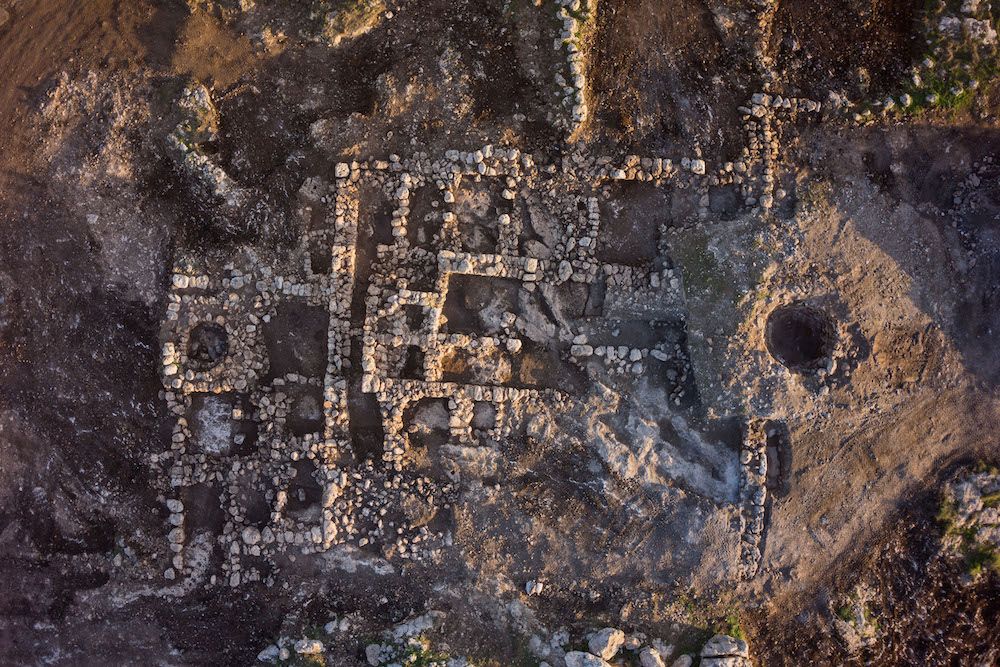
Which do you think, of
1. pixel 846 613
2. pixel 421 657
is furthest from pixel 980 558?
pixel 421 657

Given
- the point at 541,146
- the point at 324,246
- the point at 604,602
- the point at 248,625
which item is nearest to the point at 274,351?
the point at 324,246

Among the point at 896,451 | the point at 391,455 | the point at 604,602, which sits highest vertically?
the point at 896,451

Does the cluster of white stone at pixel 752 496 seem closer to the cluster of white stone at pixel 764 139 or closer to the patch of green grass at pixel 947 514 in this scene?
the patch of green grass at pixel 947 514

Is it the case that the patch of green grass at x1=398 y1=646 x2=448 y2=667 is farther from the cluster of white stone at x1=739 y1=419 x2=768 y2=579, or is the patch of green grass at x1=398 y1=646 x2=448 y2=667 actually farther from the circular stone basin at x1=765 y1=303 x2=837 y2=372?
the circular stone basin at x1=765 y1=303 x2=837 y2=372

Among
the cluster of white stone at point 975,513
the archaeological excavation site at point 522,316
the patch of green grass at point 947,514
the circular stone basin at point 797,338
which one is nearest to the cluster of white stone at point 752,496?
the archaeological excavation site at point 522,316

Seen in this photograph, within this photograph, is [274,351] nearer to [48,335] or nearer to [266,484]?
[266,484]

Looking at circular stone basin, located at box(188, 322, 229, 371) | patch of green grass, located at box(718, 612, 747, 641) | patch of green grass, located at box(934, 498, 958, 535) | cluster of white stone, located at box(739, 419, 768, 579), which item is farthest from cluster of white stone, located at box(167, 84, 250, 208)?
patch of green grass, located at box(934, 498, 958, 535)
